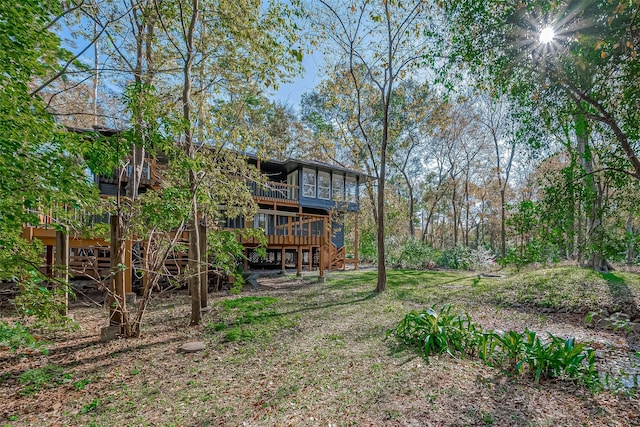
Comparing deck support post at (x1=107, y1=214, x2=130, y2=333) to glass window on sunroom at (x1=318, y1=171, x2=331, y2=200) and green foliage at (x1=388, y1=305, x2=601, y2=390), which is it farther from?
glass window on sunroom at (x1=318, y1=171, x2=331, y2=200)

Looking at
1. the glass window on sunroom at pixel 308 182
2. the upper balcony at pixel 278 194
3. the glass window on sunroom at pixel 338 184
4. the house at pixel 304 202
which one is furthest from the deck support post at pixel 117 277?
the glass window on sunroom at pixel 338 184

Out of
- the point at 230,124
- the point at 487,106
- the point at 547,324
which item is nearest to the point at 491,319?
the point at 547,324

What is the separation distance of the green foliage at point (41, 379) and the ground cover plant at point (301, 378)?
0.05ft

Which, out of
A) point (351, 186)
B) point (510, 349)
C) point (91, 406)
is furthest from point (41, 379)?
point (351, 186)

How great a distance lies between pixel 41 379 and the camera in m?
3.58

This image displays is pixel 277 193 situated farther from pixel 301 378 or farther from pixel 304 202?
pixel 301 378

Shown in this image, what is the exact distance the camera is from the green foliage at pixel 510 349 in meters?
3.54

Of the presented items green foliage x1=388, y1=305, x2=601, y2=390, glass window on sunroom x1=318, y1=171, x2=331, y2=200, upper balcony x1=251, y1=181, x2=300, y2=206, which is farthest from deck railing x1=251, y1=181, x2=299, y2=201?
green foliage x1=388, y1=305, x2=601, y2=390

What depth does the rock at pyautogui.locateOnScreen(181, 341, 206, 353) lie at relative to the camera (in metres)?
4.57

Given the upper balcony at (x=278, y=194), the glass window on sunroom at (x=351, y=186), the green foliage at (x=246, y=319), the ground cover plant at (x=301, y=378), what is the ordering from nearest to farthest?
the ground cover plant at (x=301, y=378)
the green foliage at (x=246, y=319)
the upper balcony at (x=278, y=194)
the glass window on sunroom at (x=351, y=186)

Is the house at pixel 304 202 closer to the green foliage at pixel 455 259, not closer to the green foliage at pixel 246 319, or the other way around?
the green foliage at pixel 455 259

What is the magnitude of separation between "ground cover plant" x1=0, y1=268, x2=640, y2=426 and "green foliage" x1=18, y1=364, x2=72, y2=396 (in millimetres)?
16

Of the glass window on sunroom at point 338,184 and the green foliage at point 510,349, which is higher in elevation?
the glass window on sunroom at point 338,184

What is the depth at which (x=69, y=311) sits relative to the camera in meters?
6.86
